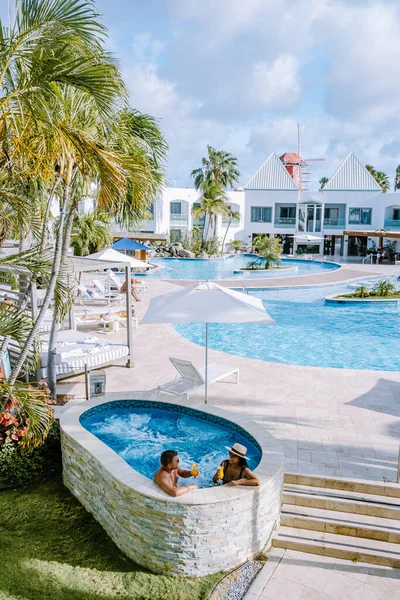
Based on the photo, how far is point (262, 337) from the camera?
50.2ft

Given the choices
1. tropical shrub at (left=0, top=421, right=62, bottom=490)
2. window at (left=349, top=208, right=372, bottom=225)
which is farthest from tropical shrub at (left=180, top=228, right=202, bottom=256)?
tropical shrub at (left=0, top=421, right=62, bottom=490)

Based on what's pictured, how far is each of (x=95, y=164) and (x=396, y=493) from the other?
539 cm

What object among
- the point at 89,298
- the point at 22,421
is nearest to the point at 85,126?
the point at 22,421

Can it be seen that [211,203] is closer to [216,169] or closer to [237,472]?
[216,169]

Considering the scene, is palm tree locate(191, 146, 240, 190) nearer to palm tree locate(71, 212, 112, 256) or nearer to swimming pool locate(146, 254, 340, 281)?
swimming pool locate(146, 254, 340, 281)

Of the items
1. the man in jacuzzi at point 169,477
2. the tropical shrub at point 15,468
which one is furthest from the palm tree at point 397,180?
the man in jacuzzi at point 169,477

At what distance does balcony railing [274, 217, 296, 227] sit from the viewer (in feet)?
150

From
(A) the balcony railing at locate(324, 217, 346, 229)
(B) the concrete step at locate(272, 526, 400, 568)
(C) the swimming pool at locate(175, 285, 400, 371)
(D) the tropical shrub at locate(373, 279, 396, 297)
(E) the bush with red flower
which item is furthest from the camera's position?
(A) the balcony railing at locate(324, 217, 346, 229)

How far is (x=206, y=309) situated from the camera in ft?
25.8

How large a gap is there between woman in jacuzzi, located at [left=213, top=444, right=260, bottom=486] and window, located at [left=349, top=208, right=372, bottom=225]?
4229 centimetres

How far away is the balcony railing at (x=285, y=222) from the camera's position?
45.6 meters

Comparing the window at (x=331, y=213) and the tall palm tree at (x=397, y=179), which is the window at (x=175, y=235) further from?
the tall palm tree at (x=397, y=179)

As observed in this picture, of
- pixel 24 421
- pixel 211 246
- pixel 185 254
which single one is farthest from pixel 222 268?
pixel 24 421

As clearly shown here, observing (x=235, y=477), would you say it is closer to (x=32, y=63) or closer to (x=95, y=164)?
(x=95, y=164)
